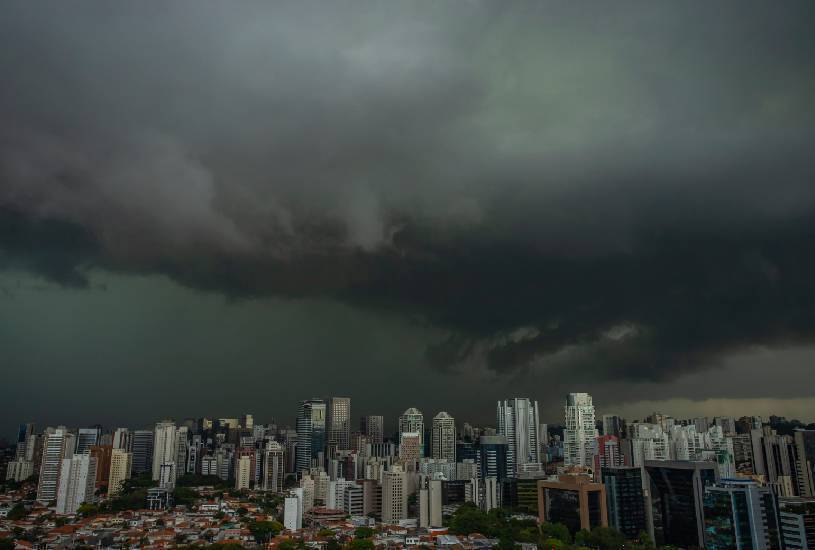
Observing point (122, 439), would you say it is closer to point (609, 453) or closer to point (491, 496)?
point (491, 496)

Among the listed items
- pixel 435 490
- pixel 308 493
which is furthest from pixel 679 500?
pixel 308 493

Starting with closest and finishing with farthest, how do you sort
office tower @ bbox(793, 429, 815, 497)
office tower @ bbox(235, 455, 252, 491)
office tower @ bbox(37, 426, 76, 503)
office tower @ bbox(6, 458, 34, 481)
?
office tower @ bbox(793, 429, 815, 497) → office tower @ bbox(37, 426, 76, 503) → office tower @ bbox(6, 458, 34, 481) → office tower @ bbox(235, 455, 252, 491)

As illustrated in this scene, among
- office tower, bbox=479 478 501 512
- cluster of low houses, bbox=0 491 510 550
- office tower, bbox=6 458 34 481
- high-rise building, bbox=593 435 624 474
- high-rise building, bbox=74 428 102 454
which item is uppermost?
high-rise building, bbox=74 428 102 454

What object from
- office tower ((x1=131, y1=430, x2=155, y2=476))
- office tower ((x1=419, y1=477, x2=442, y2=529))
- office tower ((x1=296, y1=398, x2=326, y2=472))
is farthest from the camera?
office tower ((x1=296, y1=398, x2=326, y2=472))

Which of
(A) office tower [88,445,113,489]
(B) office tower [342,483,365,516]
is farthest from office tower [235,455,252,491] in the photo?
(B) office tower [342,483,365,516]

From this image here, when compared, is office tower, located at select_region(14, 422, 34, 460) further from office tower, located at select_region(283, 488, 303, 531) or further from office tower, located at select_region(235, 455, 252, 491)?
office tower, located at select_region(283, 488, 303, 531)

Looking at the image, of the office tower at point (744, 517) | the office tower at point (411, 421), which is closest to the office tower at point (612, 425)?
the office tower at point (411, 421)

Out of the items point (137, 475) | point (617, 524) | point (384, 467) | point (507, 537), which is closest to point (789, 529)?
point (617, 524)
